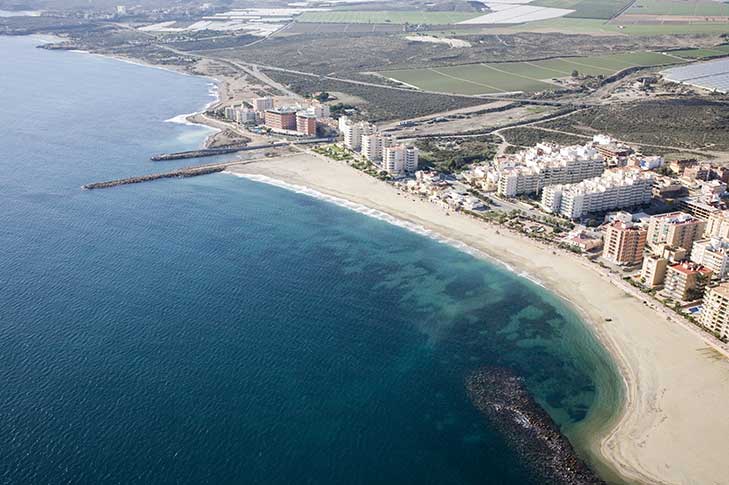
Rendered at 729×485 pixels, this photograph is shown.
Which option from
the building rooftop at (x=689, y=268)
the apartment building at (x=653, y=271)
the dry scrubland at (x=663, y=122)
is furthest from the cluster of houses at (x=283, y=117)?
the building rooftop at (x=689, y=268)

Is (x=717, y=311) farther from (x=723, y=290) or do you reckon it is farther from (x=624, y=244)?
(x=624, y=244)

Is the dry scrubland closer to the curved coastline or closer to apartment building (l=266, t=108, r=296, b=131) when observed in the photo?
apartment building (l=266, t=108, r=296, b=131)

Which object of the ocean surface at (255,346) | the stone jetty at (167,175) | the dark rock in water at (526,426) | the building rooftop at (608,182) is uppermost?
the building rooftop at (608,182)

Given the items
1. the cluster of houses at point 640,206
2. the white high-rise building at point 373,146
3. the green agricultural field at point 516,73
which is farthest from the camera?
the green agricultural field at point 516,73

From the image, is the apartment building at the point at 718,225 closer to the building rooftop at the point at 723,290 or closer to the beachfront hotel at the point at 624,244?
the beachfront hotel at the point at 624,244

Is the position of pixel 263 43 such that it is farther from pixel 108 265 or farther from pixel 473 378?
pixel 473 378
